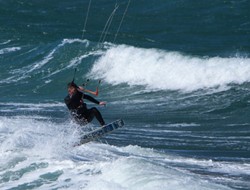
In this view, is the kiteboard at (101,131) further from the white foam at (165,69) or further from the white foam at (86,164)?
the white foam at (165,69)

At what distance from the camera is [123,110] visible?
24.7 m

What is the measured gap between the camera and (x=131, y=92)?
28.0 meters

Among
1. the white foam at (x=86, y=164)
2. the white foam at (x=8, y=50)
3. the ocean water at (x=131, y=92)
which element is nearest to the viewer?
the white foam at (x=86, y=164)

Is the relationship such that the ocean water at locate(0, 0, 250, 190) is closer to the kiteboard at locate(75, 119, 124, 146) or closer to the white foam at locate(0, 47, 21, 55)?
the white foam at locate(0, 47, 21, 55)

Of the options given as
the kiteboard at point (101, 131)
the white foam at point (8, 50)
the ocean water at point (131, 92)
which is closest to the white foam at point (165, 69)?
the ocean water at point (131, 92)

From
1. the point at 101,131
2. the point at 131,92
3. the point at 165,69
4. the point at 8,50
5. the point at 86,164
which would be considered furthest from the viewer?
the point at 8,50

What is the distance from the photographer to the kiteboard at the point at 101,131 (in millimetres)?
17188

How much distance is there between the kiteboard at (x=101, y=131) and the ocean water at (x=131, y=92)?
1.27 feet

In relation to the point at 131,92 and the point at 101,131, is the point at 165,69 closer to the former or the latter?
the point at 131,92

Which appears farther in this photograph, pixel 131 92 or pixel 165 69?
pixel 165 69

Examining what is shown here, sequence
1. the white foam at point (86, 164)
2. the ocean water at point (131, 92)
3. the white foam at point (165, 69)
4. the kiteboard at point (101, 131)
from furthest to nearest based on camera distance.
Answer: the white foam at point (165, 69), the kiteboard at point (101, 131), the ocean water at point (131, 92), the white foam at point (86, 164)

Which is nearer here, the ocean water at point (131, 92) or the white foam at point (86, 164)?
the white foam at point (86, 164)

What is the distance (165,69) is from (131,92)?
3.11 meters

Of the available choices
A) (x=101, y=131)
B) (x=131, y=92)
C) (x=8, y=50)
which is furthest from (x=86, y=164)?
(x=8, y=50)
